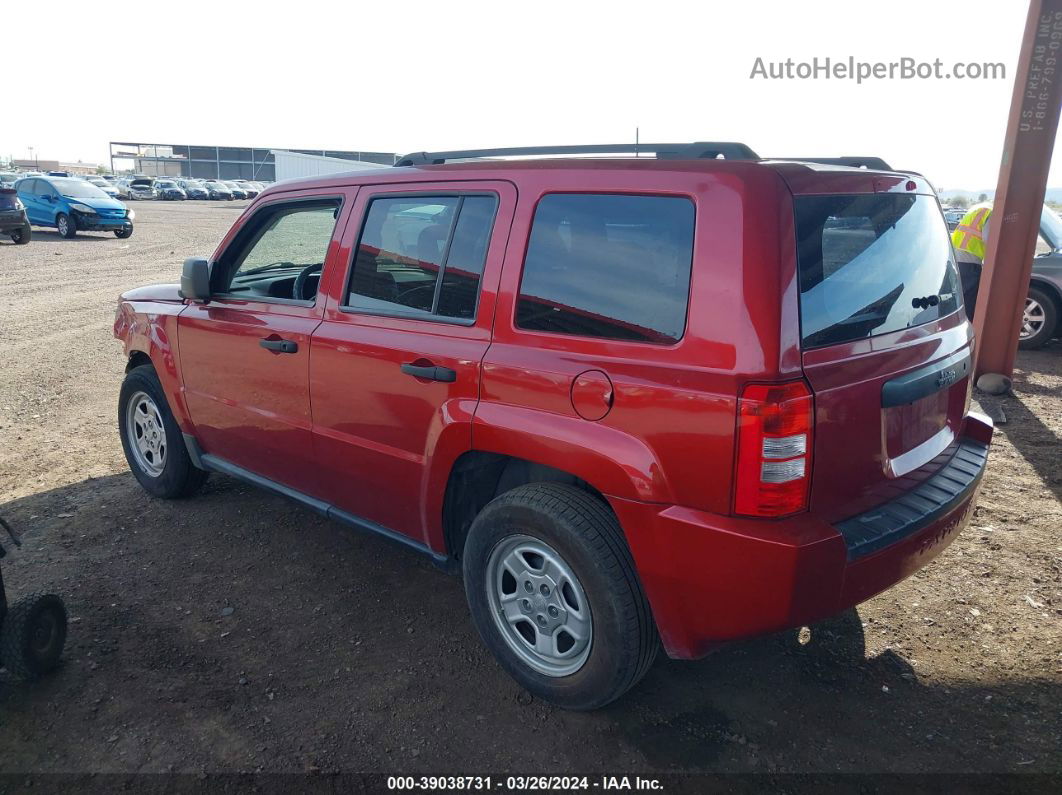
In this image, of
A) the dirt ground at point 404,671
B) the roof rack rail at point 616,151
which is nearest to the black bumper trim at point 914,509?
the dirt ground at point 404,671

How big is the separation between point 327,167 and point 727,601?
31540 mm

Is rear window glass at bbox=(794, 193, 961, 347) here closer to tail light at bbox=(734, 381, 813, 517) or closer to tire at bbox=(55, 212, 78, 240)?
tail light at bbox=(734, 381, 813, 517)

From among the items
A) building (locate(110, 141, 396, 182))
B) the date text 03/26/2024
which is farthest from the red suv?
building (locate(110, 141, 396, 182))

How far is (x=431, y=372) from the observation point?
3029mm

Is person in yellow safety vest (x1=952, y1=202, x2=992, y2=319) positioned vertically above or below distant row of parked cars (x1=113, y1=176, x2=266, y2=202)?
below

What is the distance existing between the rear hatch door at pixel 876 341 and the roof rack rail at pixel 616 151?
0.38 metres

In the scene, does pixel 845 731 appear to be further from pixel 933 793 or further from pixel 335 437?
pixel 335 437

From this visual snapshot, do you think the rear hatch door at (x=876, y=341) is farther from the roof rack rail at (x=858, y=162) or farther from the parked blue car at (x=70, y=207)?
the parked blue car at (x=70, y=207)

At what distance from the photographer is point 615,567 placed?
2605mm

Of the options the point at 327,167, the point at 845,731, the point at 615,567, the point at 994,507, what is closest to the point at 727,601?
the point at 615,567

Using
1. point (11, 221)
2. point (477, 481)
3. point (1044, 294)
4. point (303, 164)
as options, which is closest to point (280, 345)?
point (477, 481)

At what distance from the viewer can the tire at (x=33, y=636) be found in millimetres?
2945

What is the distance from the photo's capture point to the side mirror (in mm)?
4000

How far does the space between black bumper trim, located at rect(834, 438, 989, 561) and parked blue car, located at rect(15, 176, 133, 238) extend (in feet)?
79.4
